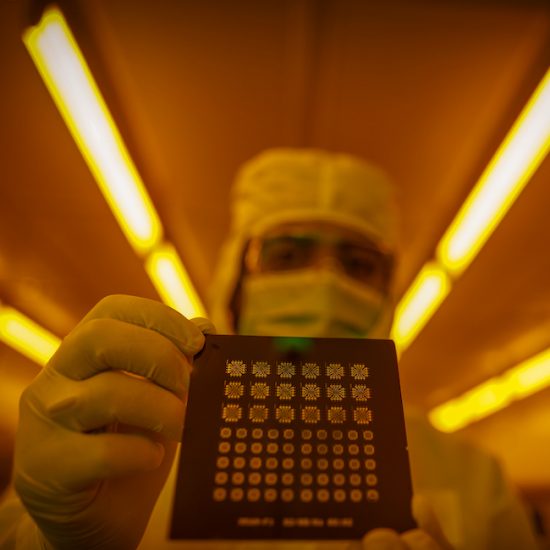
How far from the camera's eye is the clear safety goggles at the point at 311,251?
3.97ft

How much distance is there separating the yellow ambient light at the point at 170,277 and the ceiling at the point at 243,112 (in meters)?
0.12

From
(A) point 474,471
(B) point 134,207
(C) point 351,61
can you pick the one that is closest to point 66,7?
(B) point 134,207

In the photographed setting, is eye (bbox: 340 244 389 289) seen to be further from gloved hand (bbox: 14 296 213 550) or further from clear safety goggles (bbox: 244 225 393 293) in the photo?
gloved hand (bbox: 14 296 213 550)

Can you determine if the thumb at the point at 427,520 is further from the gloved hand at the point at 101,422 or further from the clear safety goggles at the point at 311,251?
the clear safety goggles at the point at 311,251

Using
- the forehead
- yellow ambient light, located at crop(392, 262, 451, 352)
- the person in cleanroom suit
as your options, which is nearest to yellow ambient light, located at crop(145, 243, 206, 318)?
the person in cleanroom suit

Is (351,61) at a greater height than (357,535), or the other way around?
(351,61)

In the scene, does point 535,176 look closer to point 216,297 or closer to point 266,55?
point 266,55

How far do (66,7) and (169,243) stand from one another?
0.99m

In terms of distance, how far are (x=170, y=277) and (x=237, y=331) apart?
0.70m

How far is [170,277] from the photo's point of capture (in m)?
1.78

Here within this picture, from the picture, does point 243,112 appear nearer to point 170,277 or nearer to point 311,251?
point 311,251

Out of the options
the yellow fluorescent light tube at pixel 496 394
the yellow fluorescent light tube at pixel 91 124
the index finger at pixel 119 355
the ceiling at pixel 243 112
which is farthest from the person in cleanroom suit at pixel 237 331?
the yellow fluorescent light tube at pixel 496 394

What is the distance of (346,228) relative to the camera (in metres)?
1.23

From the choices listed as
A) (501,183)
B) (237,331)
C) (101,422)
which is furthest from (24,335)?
(501,183)
